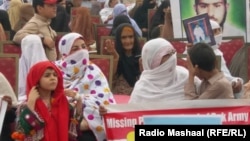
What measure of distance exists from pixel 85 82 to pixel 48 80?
0.85 metres

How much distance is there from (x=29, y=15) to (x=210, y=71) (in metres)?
6.53

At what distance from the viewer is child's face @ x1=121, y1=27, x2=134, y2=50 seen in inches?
391

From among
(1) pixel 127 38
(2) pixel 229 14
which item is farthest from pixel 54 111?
(2) pixel 229 14

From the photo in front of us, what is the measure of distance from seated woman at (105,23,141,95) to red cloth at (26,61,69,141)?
2.11 m

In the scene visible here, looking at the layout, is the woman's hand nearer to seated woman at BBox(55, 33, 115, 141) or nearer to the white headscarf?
seated woman at BBox(55, 33, 115, 141)

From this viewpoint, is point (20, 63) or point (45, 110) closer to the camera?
point (45, 110)

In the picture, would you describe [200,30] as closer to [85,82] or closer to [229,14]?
[85,82]

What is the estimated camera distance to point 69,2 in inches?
706

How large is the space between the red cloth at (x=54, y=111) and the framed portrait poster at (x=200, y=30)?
2.76 metres

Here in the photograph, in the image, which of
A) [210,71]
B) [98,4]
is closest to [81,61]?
[210,71]

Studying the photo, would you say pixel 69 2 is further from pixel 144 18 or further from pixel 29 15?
pixel 29 15

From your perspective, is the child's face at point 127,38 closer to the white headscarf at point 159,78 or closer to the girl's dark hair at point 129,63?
the girl's dark hair at point 129,63

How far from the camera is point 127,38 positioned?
398 inches

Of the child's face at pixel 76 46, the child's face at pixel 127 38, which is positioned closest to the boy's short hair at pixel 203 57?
the child's face at pixel 76 46
